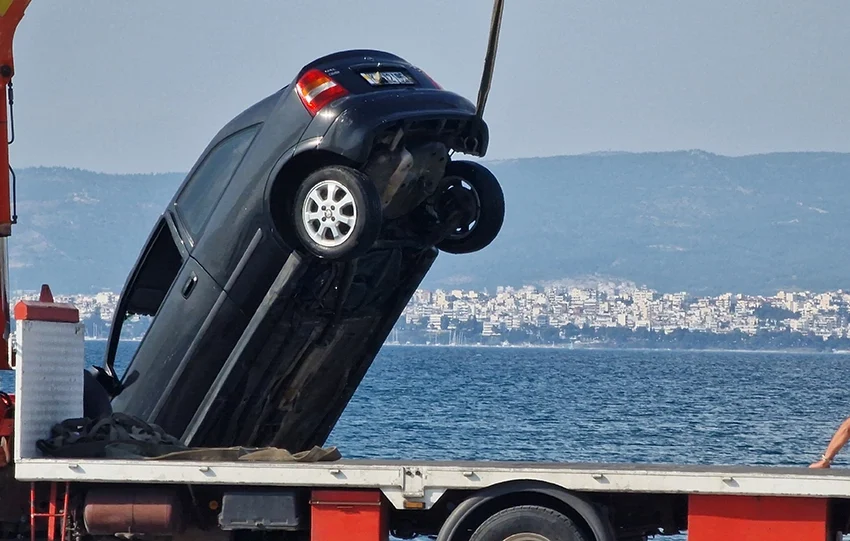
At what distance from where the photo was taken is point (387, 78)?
10172 mm

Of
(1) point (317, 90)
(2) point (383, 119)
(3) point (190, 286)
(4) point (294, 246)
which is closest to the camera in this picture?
(2) point (383, 119)

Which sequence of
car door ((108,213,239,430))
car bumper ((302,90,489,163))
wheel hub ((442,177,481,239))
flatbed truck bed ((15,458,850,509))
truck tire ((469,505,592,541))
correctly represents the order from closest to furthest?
flatbed truck bed ((15,458,850,509)) < truck tire ((469,505,592,541)) < car bumper ((302,90,489,163)) < car door ((108,213,239,430)) < wheel hub ((442,177,481,239))

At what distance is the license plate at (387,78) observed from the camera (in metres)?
10.1

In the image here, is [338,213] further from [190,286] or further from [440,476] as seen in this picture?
[440,476]

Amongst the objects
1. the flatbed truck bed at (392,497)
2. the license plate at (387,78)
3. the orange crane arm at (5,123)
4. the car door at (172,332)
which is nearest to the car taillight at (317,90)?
the license plate at (387,78)

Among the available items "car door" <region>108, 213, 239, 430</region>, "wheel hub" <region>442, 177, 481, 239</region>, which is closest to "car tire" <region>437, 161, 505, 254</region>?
"wheel hub" <region>442, 177, 481, 239</region>

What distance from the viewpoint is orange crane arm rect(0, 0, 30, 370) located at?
30.9 ft

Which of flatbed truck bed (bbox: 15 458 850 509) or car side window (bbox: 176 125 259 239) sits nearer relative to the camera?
flatbed truck bed (bbox: 15 458 850 509)

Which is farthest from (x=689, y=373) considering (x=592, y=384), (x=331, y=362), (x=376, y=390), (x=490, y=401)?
(x=331, y=362)

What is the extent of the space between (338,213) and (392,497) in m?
2.22

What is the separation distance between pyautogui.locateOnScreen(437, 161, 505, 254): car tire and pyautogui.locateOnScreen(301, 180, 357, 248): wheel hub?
1.42 m

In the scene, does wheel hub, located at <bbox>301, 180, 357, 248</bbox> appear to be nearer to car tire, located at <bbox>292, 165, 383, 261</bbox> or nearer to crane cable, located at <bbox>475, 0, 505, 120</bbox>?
car tire, located at <bbox>292, 165, 383, 261</bbox>

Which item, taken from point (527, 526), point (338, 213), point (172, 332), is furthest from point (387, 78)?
point (527, 526)

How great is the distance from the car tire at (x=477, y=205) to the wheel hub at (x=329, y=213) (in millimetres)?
1422
